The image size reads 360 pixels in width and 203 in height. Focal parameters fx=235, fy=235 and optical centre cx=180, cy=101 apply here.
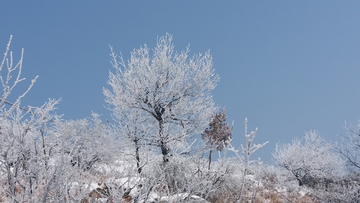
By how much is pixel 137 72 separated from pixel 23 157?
6622mm

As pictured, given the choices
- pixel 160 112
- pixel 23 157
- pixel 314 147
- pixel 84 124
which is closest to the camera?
pixel 23 157

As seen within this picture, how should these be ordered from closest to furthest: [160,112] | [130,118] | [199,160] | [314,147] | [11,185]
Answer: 1. [11,185]
2. [199,160]
3. [160,112]
4. [130,118]
5. [314,147]

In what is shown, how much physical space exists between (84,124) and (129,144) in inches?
400

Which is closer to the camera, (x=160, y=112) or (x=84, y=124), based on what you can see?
(x=160, y=112)

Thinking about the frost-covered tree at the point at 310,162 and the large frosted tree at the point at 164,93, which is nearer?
the large frosted tree at the point at 164,93

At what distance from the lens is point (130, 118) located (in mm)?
10781

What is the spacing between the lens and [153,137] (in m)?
9.53

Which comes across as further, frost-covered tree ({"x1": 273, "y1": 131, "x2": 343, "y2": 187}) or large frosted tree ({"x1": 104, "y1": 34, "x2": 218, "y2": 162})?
frost-covered tree ({"x1": 273, "y1": 131, "x2": 343, "y2": 187})

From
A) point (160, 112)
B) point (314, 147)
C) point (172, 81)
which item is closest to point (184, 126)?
point (160, 112)

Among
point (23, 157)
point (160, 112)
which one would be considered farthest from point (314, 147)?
point (23, 157)

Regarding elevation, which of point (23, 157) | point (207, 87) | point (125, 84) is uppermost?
point (207, 87)

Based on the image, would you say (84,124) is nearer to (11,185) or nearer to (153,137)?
(153,137)

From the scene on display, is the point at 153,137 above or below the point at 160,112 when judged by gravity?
below

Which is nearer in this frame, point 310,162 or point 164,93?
point 164,93
